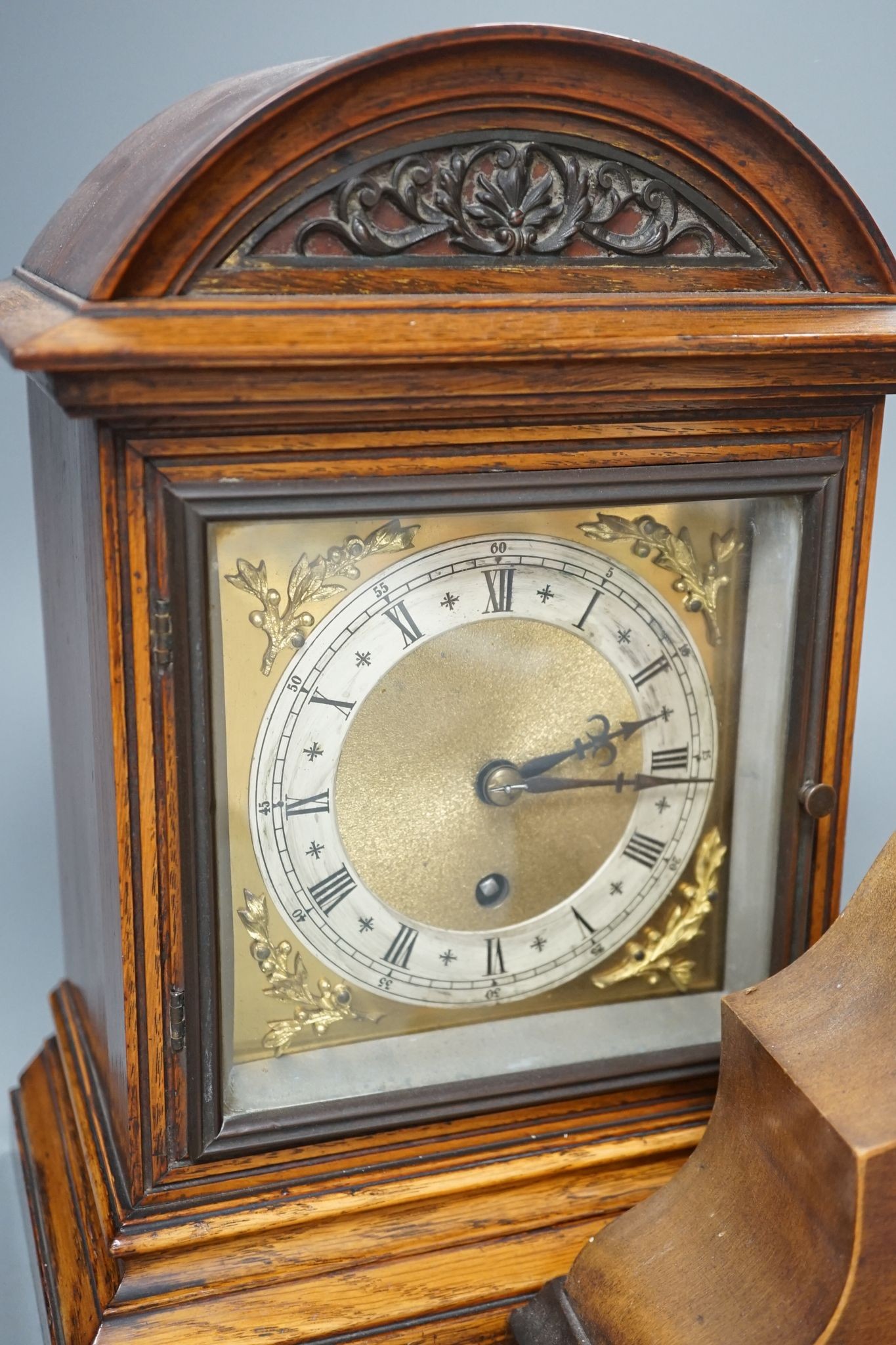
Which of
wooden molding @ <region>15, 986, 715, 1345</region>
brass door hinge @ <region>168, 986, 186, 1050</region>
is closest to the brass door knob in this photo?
wooden molding @ <region>15, 986, 715, 1345</region>

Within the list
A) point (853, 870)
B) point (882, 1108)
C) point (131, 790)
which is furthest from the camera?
point (853, 870)

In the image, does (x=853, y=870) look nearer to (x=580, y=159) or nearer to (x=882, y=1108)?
(x=882, y=1108)

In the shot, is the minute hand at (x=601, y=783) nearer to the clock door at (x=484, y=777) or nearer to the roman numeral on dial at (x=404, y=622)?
the clock door at (x=484, y=777)

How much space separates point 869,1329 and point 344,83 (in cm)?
94

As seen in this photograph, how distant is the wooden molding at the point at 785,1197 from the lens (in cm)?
101

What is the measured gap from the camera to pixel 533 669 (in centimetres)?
127

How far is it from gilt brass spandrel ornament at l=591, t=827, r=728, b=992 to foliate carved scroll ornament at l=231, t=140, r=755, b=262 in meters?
0.54

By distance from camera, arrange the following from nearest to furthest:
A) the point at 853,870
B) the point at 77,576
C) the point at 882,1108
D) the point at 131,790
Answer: the point at 882,1108 → the point at 131,790 → the point at 77,576 → the point at 853,870

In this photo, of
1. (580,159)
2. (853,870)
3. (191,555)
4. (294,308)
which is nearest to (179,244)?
(294,308)

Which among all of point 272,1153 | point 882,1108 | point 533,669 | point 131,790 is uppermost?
point 533,669

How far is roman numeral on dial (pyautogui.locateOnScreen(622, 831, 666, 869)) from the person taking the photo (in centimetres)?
136

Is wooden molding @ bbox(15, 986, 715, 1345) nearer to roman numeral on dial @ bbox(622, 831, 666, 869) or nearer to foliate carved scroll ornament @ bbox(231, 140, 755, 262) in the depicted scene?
roman numeral on dial @ bbox(622, 831, 666, 869)

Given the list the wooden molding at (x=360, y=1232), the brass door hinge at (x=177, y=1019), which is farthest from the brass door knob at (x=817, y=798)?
the brass door hinge at (x=177, y=1019)

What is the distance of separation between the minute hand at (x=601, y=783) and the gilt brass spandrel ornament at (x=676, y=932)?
64mm
